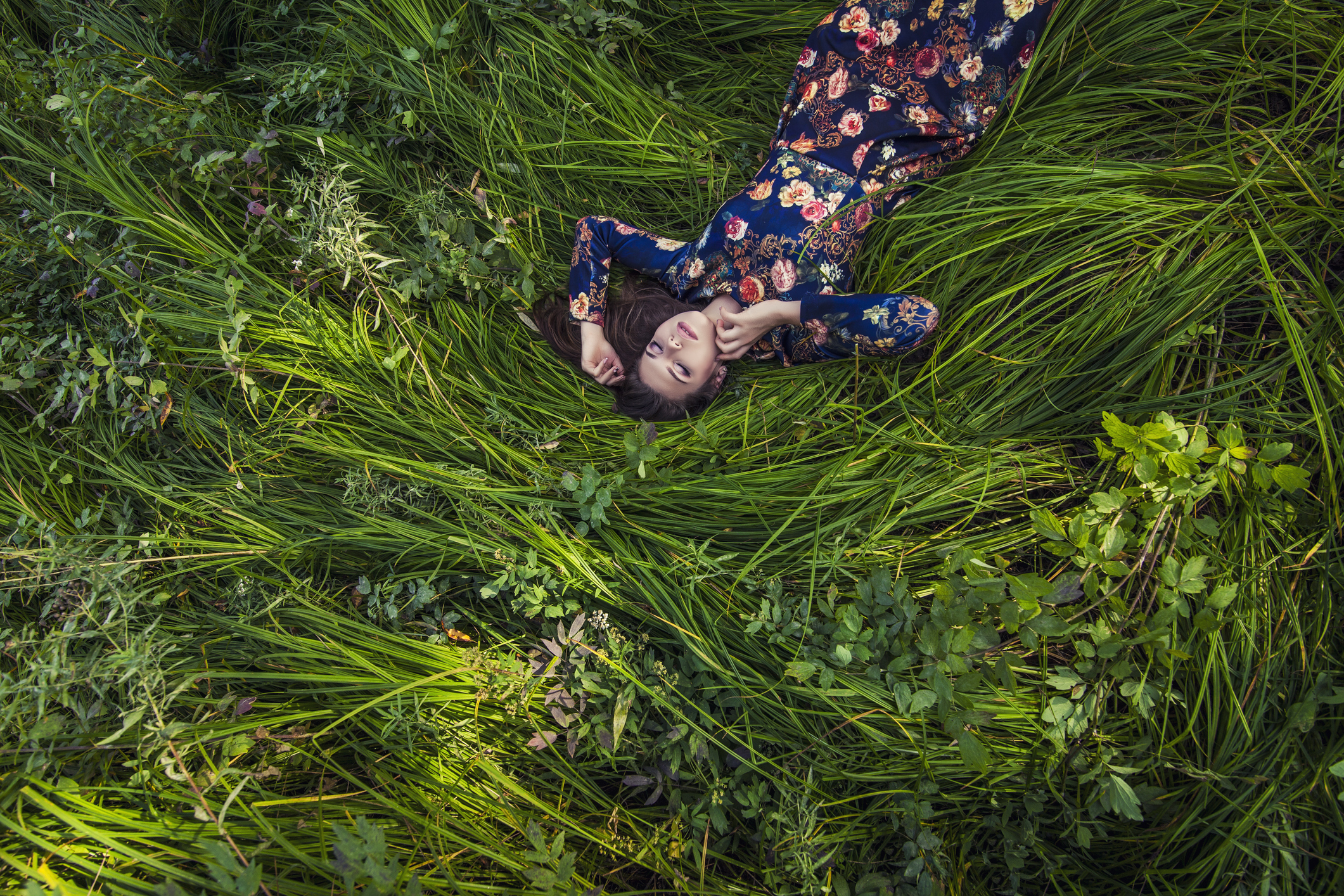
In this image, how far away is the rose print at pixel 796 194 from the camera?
93.7 inches

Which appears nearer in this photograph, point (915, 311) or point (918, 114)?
point (915, 311)

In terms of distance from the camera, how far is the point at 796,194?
7.82 feet

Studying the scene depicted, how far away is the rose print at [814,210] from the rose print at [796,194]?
0.08ft

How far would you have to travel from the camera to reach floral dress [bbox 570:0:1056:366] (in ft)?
7.59

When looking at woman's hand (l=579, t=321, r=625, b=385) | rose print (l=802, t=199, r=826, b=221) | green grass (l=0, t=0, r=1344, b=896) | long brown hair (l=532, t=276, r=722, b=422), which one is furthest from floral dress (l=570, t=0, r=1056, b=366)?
woman's hand (l=579, t=321, r=625, b=385)

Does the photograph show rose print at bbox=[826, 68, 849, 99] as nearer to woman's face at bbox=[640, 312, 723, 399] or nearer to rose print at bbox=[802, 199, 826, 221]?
rose print at bbox=[802, 199, 826, 221]

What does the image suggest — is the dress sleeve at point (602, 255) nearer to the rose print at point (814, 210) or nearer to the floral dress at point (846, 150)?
the floral dress at point (846, 150)

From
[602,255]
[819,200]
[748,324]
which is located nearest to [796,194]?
[819,200]

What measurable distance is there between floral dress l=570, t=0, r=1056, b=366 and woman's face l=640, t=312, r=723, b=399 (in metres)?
0.22

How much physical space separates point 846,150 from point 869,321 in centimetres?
75

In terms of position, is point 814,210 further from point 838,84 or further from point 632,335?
point 632,335

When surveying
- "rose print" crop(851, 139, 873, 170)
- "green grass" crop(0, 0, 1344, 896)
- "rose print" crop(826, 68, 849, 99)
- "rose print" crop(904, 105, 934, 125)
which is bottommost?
"green grass" crop(0, 0, 1344, 896)

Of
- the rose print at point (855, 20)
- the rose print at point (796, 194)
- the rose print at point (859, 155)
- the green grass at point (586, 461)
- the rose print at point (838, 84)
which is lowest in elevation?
the green grass at point (586, 461)

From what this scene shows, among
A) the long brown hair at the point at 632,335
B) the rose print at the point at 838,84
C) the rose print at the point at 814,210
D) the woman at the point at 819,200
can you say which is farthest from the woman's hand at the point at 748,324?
the rose print at the point at 838,84
